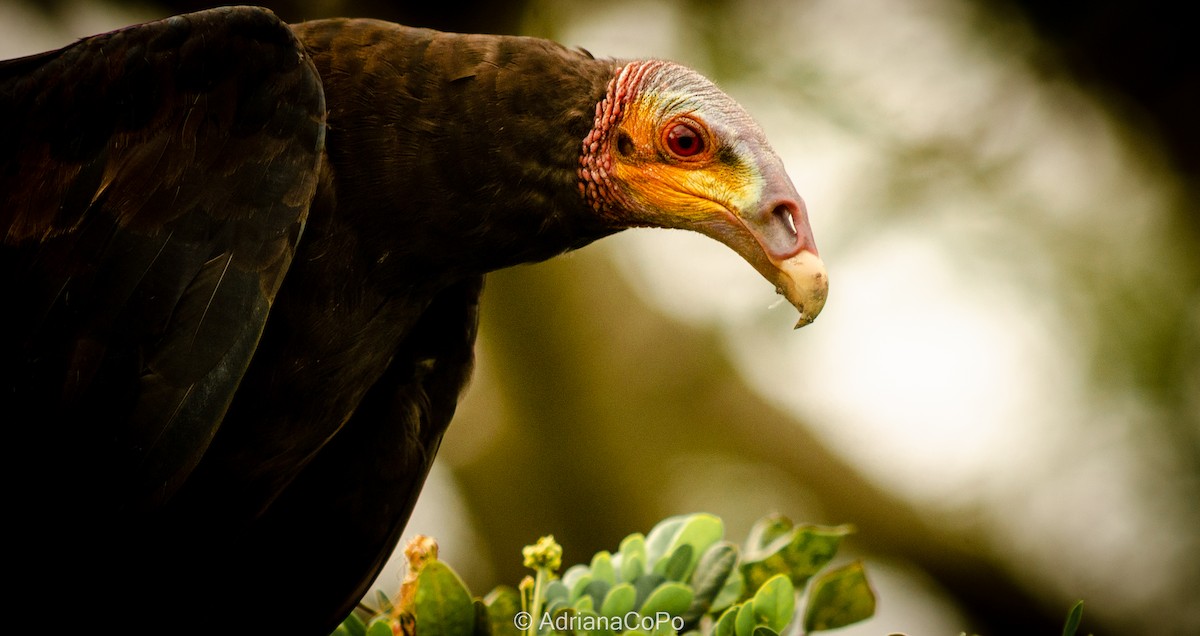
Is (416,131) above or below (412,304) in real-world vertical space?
above

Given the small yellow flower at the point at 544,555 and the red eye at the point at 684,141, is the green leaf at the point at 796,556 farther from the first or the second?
the red eye at the point at 684,141

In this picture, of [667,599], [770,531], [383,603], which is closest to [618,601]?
[667,599]

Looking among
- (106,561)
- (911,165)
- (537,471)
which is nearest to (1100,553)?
(911,165)

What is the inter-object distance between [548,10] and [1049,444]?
3342mm

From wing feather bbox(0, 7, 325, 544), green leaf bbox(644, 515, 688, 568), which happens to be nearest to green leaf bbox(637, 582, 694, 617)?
green leaf bbox(644, 515, 688, 568)

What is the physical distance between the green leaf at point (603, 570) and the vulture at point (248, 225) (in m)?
0.66

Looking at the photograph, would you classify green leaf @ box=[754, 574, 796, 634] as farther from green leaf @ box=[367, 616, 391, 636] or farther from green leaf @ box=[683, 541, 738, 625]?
green leaf @ box=[367, 616, 391, 636]

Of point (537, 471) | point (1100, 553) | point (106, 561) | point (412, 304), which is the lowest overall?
point (537, 471)

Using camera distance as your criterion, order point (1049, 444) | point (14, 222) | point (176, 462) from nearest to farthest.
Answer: point (176, 462), point (14, 222), point (1049, 444)

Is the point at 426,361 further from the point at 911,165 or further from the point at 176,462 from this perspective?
the point at 911,165

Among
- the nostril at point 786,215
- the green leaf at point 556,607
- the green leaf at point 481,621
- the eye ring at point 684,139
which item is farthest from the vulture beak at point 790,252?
the green leaf at point 481,621

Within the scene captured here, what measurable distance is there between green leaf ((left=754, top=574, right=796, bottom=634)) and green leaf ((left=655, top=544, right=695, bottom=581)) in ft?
1.07

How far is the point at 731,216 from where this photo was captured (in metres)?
2.27

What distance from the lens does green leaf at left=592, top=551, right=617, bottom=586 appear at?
222 centimetres
